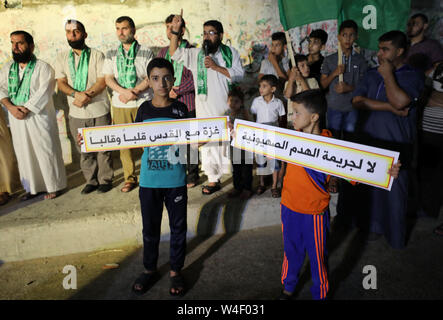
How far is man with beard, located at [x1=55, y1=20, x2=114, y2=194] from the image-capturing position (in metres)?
4.04

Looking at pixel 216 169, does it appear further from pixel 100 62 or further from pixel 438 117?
pixel 438 117

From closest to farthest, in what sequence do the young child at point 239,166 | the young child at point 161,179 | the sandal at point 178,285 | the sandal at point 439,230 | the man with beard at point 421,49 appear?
1. the young child at point 161,179
2. the sandal at point 178,285
3. the sandal at point 439,230
4. the young child at point 239,166
5. the man with beard at point 421,49

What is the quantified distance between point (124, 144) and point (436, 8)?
21.2 ft

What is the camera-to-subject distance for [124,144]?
2.59 metres

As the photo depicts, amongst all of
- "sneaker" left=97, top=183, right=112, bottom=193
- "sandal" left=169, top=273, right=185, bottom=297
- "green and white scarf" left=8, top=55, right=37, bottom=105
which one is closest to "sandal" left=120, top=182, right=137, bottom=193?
"sneaker" left=97, top=183, right=112, bottom=193

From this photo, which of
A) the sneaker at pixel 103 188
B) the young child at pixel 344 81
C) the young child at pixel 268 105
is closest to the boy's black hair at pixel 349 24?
the young child at pixel 344 81

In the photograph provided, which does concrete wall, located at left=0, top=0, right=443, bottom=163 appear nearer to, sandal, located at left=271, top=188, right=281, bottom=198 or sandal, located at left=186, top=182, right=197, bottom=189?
sandal, located at left=186, top=182, right=197, bottom=189

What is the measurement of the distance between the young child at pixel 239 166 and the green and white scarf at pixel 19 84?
2413 mm

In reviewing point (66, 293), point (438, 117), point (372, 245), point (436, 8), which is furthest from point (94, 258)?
point (436, 8)

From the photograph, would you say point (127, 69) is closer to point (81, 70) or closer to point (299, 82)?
point (81, 70)

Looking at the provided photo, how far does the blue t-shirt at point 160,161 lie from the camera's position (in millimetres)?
2525

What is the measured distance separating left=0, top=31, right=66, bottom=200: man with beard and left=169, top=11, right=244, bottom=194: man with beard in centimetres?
167

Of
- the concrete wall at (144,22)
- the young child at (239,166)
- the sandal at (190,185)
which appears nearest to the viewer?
the young child at (239,166)

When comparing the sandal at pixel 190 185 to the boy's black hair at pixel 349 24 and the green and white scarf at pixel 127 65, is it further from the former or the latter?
the boy's black hair at pixel 349 24
